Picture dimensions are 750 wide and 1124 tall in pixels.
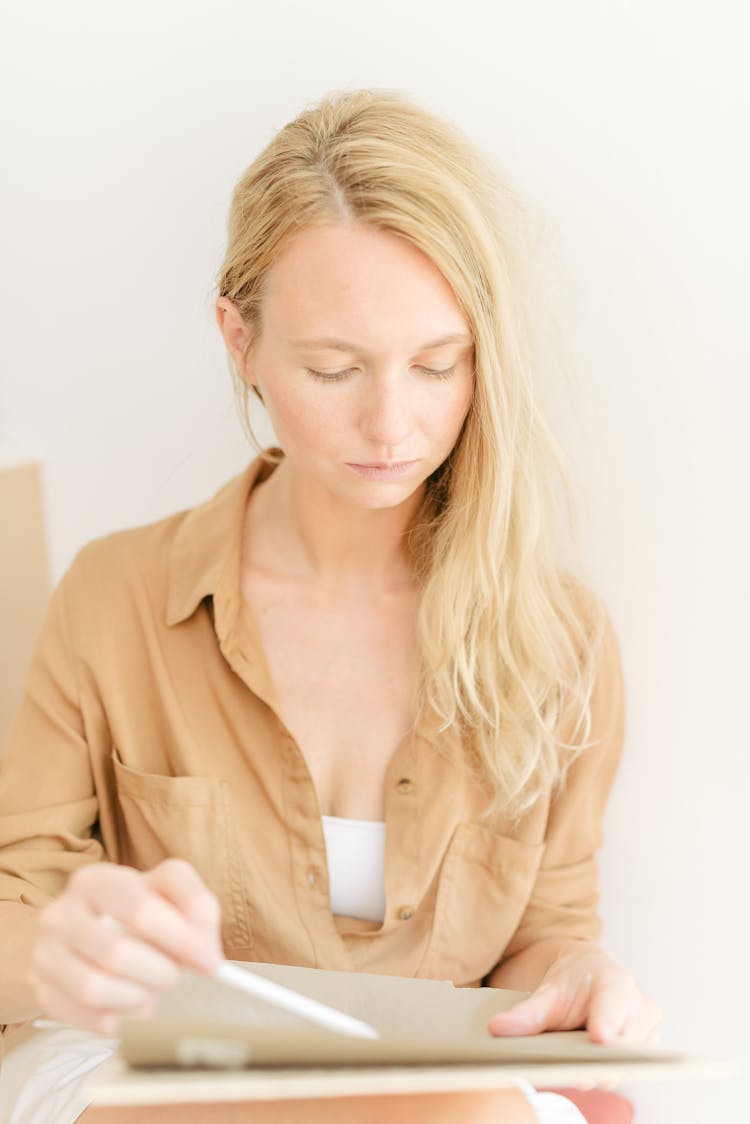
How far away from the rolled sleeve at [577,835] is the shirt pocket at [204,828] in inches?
12.5

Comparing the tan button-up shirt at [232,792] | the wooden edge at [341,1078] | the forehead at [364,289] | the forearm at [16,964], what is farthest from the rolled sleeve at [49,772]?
the wooden edge at [341,1078]

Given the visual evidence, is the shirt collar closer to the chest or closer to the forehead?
the chest

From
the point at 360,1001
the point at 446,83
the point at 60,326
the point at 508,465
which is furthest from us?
the point at 60,326

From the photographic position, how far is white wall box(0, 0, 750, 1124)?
1.35 m

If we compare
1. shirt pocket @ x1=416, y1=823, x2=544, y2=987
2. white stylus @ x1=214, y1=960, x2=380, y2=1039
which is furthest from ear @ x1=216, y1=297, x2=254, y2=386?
white stylus @ x1=214, y1=960, x2=380, y2=1039

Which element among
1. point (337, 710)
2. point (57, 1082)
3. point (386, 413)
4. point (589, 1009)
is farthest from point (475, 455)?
point (57, 1082)

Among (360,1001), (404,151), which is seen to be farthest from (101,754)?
(404,151)

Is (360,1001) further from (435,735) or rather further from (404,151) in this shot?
(404,151)

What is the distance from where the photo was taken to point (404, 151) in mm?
1195

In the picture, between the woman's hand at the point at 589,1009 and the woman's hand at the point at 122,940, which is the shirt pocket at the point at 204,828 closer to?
the woman's hand at the point at 589,1009

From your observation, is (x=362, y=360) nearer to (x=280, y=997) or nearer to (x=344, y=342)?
(x=344, y=342)

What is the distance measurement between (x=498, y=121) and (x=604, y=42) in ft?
0.45

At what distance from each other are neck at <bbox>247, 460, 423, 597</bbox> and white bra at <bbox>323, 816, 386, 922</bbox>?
260 mm

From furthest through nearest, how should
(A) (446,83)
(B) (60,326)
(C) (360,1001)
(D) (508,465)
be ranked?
(B) (60,326)
(A) (446,83)
(D) (508,465)
(C) (360,1001)
